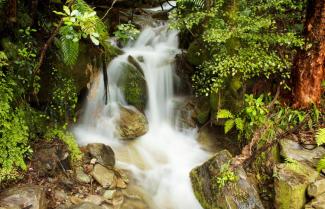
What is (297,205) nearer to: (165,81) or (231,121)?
(231,121)

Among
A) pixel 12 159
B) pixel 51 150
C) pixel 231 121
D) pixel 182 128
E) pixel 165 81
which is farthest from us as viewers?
pixel 165 81

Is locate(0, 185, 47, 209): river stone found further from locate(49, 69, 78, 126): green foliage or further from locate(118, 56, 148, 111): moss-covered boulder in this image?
locate(118, 56, 148, 111): moss-covered boulder

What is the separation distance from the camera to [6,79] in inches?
180

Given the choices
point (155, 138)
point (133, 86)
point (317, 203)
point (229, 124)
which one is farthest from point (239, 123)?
point (133, 86)

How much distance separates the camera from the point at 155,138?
717 cm

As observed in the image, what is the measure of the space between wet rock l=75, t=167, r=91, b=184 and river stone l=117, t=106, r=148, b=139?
1641 millimetres

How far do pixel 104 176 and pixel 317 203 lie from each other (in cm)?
318

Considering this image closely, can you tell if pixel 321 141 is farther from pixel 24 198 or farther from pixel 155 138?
pixel 24 198

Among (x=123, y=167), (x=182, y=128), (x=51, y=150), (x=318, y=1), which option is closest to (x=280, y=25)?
(x=318, y=1)

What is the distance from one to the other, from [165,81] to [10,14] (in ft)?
13.6

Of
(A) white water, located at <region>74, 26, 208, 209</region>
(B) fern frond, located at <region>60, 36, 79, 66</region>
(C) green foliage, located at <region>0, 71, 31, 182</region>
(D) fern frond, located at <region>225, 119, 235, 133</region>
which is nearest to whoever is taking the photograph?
(B) fern frond, located at <region>60, 36, 79, 66</region>

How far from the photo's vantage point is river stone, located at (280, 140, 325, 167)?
5113mm

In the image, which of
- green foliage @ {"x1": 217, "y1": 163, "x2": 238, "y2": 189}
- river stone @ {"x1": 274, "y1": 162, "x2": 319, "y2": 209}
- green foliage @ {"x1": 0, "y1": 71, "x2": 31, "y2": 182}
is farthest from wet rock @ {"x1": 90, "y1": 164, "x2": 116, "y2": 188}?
river stone @ {"x1": 274, "y1": 162, "x2": 319, "y2": 209}

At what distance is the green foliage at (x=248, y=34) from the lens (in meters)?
5.43
